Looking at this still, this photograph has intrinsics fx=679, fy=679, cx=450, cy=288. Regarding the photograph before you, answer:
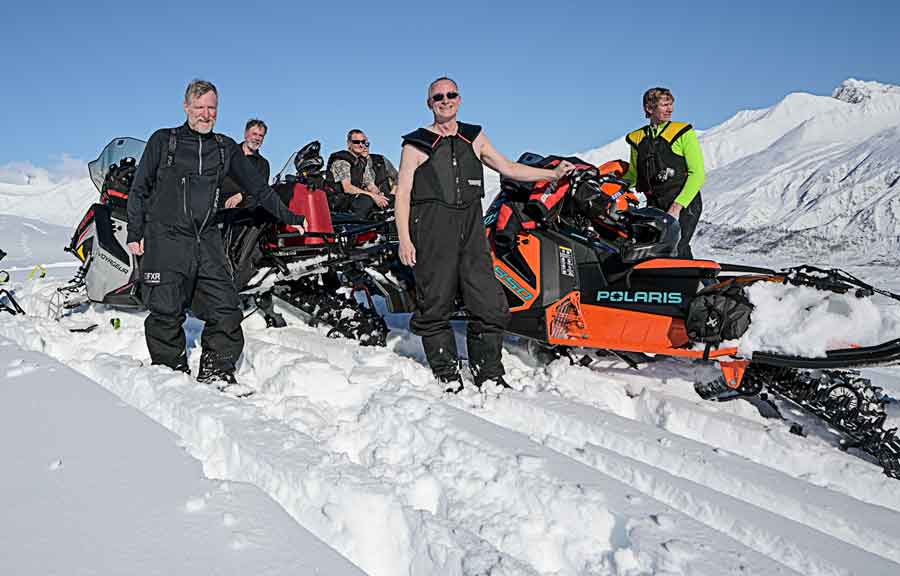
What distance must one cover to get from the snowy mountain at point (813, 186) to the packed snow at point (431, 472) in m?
7.73

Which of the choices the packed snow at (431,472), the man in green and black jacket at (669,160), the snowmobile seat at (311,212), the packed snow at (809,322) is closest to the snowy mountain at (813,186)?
the man in green and black jacket at (669,160)

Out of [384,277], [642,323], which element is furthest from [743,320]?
[384,277]

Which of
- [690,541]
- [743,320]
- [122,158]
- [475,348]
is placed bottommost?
[690,541]

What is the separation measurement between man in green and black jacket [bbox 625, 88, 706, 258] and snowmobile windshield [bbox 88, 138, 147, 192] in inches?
168

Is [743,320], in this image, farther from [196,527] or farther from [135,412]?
[135,412]

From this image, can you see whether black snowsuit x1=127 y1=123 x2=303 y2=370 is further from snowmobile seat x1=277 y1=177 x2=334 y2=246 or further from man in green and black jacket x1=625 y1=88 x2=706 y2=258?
man in green and black jacket x1=625 y1=88 x2=706 y2=258

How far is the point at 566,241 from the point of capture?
13.6 feet

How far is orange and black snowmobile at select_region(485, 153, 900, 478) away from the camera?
10.1ft

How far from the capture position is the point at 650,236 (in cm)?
392

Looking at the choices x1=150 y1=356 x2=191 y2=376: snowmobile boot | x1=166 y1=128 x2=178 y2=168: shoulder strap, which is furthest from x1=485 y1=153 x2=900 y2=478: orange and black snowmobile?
x1=150 y1=356 x2=191 y2=376: snowmobile boot

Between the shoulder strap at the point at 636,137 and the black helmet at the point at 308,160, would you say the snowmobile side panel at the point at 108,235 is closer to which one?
the black helmet at the point at 308,160

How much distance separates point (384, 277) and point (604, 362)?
1653 millimetres

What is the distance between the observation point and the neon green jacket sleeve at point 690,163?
14.9ft

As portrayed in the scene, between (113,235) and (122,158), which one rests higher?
(122,158)
